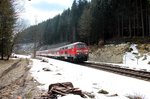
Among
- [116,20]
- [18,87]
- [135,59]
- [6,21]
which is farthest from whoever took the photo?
[116,20]

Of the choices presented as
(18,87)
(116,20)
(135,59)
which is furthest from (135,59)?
(116,20)

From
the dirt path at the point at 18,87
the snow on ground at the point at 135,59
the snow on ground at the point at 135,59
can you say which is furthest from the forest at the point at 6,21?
the snow on ground at the point at 135,59

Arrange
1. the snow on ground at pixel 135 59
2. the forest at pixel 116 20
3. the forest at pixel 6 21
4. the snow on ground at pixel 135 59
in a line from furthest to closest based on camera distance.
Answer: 1. the forest at pixel 116 20
2. the snow on ground at pixel 135 59
3. the snow on ground at pixel 135 59
4. the forest at pixel 6 21

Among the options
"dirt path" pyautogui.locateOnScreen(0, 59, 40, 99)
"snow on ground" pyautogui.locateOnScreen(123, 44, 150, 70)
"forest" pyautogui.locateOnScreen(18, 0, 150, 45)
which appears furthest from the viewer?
"forest" pyautogui.locateOnScreen(18, 0, 150, 45)

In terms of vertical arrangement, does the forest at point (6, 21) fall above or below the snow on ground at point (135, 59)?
above

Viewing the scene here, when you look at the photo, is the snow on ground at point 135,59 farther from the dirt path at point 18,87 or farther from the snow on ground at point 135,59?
the dirt path at point 18,87

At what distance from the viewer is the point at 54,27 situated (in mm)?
140625

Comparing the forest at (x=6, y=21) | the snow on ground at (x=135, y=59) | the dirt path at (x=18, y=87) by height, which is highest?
the forest at (x=6, y=21)

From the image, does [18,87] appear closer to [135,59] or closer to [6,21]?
[6,21]

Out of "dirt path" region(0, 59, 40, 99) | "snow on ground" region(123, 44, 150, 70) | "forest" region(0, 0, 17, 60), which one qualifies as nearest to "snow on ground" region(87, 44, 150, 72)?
"snow on ground" region(123, 44, 150, 70)

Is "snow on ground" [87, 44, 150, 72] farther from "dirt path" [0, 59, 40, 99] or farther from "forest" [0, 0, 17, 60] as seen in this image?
"dirt path" [0, 59, 40, 99]

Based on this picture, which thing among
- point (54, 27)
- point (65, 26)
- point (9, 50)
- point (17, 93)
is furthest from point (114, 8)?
point (54, 27)

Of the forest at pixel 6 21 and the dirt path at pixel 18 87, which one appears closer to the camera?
the dirt path at pixel 18 87

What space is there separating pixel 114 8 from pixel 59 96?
52739 mm
